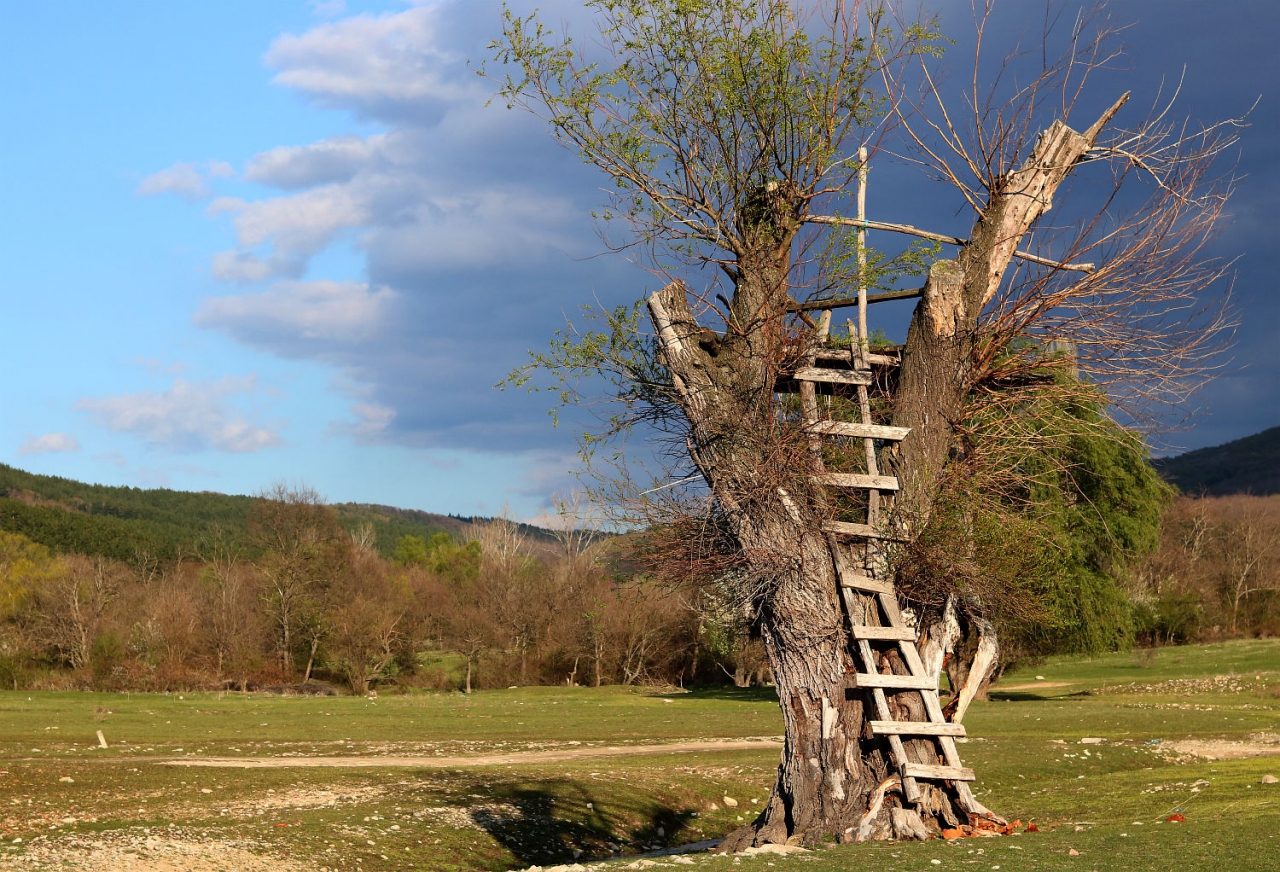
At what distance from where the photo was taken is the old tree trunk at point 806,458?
11188 mm

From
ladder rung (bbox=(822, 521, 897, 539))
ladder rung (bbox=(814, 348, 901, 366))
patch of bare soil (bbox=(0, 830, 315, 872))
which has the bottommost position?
patch of bare soil (bbox=(0, 830, 315, 872))

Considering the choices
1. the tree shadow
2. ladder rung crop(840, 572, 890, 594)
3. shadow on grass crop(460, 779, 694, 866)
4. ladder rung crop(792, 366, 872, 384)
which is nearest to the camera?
ladder rung crop(840, 572, 890, 594)

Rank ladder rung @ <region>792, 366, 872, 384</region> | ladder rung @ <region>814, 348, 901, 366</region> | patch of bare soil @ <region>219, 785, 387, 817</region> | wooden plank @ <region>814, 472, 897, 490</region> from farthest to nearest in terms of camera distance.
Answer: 1. patch of bare soil @ <region>219, 785, 387, 817</region>
2. ladder rung @ <region>814, 348, 901, 366</region>
3. ladder rung @ <region>792, 366, 872, 384</region>
4. wooden plank @ <region>814, 472, 897, 490</region>

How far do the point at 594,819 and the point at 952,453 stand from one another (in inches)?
382

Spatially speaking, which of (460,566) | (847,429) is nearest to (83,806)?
(847,429)

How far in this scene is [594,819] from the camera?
18172 mm

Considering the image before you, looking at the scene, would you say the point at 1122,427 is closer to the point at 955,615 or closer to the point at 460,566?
the point at 955,615

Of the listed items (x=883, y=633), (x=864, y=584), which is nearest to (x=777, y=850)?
(x=883, y=633)

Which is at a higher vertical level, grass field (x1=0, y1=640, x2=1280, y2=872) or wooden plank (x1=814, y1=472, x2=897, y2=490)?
wooden plank (x1=814, y1=472, x2=897, y2=490)

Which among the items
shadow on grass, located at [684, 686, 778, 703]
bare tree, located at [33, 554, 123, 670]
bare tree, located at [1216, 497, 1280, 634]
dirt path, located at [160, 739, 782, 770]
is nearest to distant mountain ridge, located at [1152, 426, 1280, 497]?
bare tree, located at [1216, 497, 1280, 634]

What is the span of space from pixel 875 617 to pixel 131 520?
139 m

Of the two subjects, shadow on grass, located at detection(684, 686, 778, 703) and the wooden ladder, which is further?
shadow on grass, located at detection(684, 686, 778, 703)

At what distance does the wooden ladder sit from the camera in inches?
431

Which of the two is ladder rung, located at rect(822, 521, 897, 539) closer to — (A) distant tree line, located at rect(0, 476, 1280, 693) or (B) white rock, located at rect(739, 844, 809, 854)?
(B) white rock, located at rect(739, 844, 809, 854)
